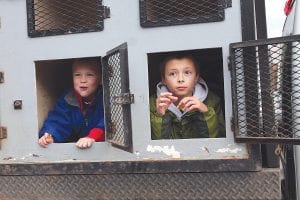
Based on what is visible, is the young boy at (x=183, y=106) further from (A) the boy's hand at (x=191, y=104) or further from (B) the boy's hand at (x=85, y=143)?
(B) the boy's hand at (x=85, y=143)

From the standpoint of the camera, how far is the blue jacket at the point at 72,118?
3008 millimetres

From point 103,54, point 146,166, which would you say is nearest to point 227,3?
point 103,54

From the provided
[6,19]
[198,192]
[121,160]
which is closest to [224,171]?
[198,192]

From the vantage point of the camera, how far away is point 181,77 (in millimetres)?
2846

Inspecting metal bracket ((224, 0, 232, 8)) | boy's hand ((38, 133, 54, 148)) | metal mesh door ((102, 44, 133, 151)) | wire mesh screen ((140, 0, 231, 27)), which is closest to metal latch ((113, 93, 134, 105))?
metal mesh door ((102, 44, 133, 151))

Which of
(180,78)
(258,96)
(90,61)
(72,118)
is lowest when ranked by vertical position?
(72,118)

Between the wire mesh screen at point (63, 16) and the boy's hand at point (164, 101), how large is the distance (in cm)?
47

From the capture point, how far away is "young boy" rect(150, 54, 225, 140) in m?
2.69

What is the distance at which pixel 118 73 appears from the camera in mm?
2477

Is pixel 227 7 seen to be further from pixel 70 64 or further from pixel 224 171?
pixel 70 64

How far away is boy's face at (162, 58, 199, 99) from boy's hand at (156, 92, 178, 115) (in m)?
0.13

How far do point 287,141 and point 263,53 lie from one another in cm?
43

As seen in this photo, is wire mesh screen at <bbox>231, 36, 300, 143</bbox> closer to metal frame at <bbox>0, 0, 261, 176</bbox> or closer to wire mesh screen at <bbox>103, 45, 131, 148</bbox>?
metal frame at <bbox>0, 0, 261, 176</bbox>

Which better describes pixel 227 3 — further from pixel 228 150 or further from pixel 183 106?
pixel 228 150
